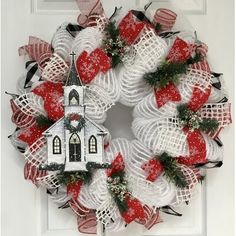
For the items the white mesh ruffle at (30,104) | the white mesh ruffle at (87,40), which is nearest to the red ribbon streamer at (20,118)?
the white mesh ruffle at (30,104)

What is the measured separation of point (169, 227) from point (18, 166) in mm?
504

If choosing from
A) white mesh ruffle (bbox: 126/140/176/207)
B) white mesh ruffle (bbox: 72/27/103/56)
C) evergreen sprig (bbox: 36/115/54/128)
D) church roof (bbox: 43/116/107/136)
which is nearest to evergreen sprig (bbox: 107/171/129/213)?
white mesh ruffle (bbox: 126/140/176/207)

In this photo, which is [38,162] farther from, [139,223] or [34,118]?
[139,223]

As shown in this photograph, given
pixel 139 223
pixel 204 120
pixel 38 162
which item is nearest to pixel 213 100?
pixel 204 120

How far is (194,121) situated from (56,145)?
380 millimetres

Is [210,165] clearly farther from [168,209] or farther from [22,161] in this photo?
[22,161]

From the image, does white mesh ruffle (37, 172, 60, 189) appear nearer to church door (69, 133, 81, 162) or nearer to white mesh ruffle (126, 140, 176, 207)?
church door (69, 133, 81, 162)

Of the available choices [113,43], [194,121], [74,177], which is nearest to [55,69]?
[113,43]

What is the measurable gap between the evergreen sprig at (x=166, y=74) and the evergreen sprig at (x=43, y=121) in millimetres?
293

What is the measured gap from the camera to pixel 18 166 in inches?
58.1

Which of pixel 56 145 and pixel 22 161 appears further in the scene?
pixel 22 161

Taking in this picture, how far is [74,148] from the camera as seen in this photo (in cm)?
133

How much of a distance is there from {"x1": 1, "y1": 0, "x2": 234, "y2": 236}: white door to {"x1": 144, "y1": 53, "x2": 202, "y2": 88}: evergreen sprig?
204 mm

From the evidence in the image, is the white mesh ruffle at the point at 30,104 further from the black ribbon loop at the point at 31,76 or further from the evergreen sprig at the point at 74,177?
the evergreen sprig at the point at 74,177
